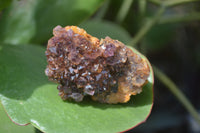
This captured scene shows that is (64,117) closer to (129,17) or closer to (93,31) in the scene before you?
(93,31)

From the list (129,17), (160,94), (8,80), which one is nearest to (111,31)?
(129,17)

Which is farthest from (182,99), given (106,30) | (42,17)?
Result: (42,17)

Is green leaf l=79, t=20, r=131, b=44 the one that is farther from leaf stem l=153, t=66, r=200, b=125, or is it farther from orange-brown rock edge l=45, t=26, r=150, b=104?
orange-brown rock edge l=45, t=26, r=150, b=104

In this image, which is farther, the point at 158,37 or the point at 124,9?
the point at 158,37

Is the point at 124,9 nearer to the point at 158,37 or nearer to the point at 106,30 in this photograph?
the point at 106,30

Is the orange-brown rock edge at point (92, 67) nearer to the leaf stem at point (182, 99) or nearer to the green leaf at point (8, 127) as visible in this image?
the green leaf at point (8, 127)
